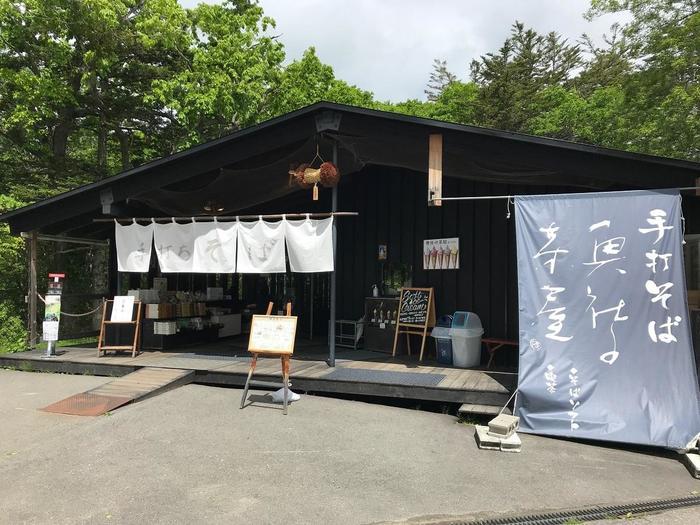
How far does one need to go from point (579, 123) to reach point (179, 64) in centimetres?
1747

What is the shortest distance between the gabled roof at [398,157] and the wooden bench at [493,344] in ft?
7.87

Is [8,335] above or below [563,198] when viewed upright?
below

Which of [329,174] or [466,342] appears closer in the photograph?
[329,174]

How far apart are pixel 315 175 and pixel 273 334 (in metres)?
2.51

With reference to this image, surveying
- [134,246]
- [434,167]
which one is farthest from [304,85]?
[434,167]

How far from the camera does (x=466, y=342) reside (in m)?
7.20

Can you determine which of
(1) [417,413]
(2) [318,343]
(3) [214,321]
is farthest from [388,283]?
(3) [214,321]

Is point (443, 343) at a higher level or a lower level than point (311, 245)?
lower

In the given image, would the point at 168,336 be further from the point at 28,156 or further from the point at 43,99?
the point at 28,156

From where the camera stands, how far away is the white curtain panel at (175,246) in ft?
26.1

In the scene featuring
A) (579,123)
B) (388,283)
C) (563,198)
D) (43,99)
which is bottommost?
(388,283)

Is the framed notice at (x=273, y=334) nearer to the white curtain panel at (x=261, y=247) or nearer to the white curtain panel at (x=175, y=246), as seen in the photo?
the white curtain panel at (x=261, y=247)

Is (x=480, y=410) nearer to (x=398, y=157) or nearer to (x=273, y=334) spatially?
(x=273, y=334)

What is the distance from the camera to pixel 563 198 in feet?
17.0
